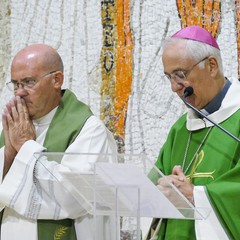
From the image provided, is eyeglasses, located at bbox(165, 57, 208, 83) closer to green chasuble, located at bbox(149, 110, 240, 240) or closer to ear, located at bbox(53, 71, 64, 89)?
green chasuble, located at bbox(149, 110, 240, 240)

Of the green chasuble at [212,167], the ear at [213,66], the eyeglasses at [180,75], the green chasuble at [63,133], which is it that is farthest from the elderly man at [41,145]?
the ear at [213,66]

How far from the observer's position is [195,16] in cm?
475

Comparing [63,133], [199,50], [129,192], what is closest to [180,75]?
[199,50]

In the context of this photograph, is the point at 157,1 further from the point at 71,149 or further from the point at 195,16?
the point at 71,149

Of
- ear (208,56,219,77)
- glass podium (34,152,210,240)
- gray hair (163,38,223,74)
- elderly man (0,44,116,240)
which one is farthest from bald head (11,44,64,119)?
glass podium (34,152,210,240)

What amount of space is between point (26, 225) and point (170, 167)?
2.54ft

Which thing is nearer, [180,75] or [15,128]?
[180,75]

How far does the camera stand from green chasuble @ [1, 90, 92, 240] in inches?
148

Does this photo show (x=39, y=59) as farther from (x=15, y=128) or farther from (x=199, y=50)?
(x=199, y=50)

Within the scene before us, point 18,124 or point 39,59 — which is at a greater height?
point 39,59

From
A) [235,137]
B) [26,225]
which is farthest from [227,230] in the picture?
[26,225]

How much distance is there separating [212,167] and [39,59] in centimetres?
112

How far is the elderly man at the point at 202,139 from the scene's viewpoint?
10.8 feet

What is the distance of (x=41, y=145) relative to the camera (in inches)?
153
